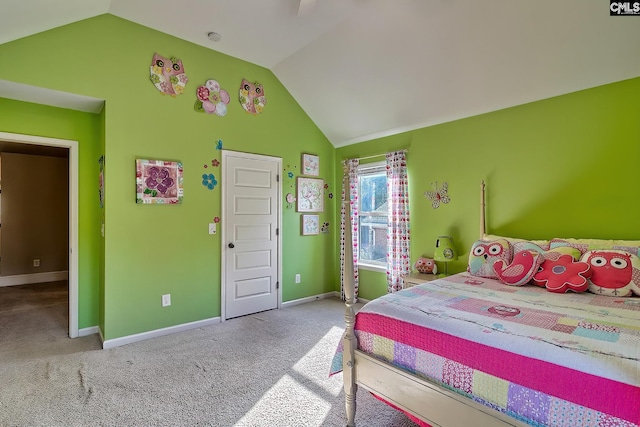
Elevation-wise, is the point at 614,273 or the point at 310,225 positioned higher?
the point at 310,225

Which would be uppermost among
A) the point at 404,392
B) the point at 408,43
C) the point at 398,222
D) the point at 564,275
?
the point at 408,43

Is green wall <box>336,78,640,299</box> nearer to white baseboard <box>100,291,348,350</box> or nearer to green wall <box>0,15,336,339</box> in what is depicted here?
green wall <box>0,15,336,339</box>

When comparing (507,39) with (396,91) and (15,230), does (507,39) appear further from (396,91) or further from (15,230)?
(15,230)

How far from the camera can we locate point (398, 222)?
3814mm

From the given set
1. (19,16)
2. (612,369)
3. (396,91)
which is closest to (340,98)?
(396,91)

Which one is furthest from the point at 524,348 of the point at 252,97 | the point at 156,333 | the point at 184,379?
the point at 252,97

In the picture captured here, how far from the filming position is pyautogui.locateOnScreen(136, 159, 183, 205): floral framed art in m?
3.08

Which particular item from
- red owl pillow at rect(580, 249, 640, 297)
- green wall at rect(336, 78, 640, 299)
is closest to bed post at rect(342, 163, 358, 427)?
red owl pillow at rect(580, 249, 640, 297)

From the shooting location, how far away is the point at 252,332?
3.31 metres

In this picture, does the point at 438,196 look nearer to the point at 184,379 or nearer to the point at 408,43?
the point at 408,43

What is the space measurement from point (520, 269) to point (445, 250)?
2.93 feet

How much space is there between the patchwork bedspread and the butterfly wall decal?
157cm

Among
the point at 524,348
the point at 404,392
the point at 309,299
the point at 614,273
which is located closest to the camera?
the point at 524,348

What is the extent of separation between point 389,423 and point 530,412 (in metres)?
0.95
